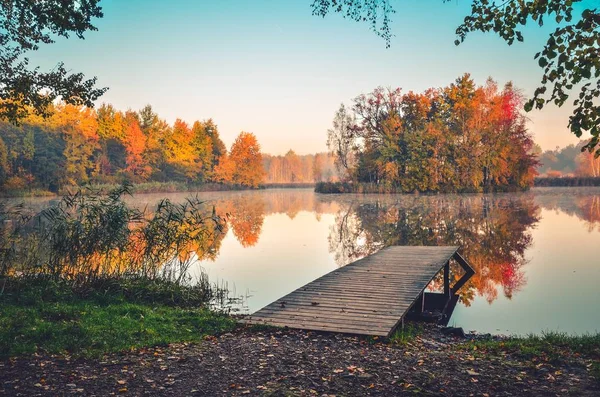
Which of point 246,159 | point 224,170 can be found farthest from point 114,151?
point 246,159

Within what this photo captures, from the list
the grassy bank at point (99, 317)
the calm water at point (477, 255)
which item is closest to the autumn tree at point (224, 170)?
the calm water at point (477, 255)

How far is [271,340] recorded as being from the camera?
20.2 ft

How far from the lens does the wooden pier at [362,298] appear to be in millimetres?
6688

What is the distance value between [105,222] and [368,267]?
19.2 feet

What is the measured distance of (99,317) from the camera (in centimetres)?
707

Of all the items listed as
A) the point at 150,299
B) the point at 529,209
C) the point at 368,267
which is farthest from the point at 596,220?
the point at 150,299

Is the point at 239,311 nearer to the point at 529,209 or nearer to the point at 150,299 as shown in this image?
the point at 150,299

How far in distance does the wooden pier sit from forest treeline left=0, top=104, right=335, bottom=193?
4481cm

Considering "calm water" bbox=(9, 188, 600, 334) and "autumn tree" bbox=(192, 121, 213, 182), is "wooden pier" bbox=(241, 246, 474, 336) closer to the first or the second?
"calm water" bbox=(9, 188, 600, 334)

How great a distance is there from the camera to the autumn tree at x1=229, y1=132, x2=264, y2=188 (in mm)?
73812

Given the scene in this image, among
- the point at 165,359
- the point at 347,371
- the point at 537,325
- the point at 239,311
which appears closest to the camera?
the point at 347,371

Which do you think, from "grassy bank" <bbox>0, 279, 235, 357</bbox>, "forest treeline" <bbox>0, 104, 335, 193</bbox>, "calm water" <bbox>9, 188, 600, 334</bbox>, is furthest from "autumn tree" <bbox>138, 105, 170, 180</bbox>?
"grassy bank" <bbox>0, 279, 235, 357</bbox>

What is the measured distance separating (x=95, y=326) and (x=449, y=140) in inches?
1697

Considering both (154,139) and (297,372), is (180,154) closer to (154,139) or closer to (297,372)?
(154,139)
